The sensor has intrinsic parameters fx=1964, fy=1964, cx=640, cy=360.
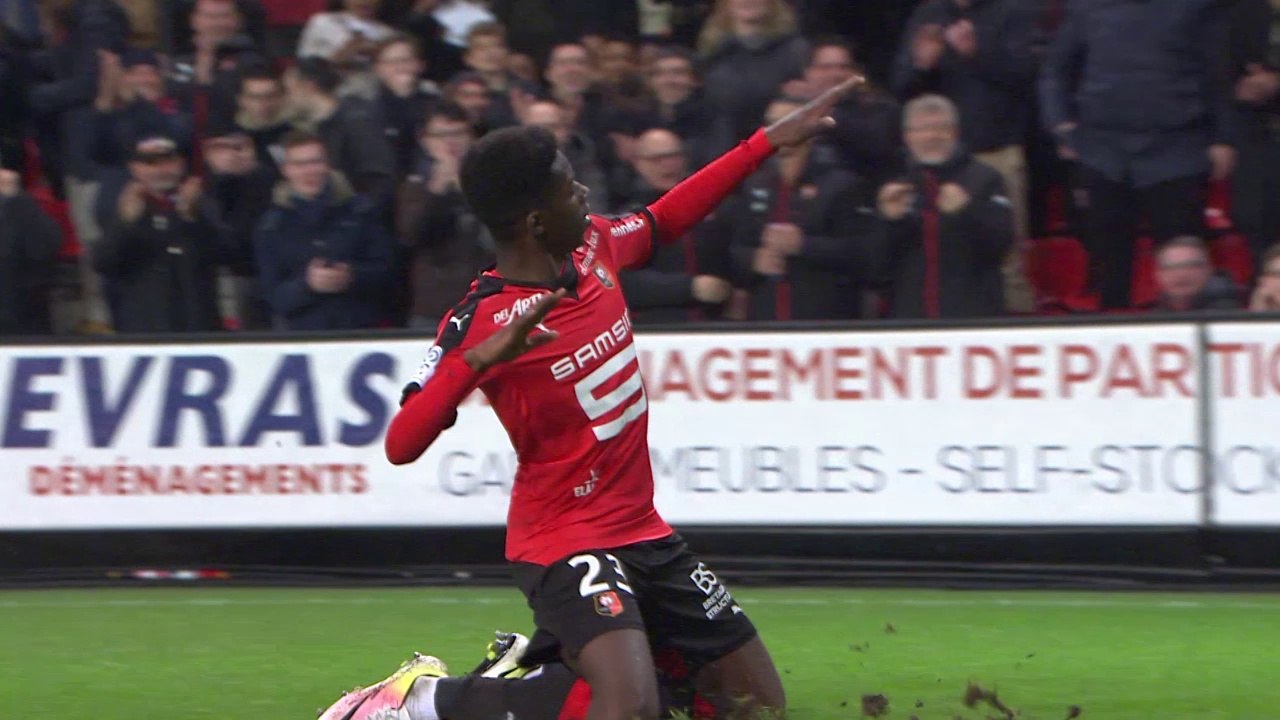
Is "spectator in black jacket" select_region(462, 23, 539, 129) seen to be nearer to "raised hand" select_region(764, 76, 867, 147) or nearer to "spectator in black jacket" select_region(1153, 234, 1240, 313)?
"spectator in black jacket" select_region(1153, 234, 1240, 313)

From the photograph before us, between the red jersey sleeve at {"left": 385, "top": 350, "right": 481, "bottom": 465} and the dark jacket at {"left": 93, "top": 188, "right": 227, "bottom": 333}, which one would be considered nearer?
the red jersey sleeve at {"left": 385, "top": 350, "right": 481, "bottom": 465}

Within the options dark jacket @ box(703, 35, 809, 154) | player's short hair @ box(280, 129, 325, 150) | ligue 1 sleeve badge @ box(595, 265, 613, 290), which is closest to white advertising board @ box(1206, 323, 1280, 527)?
dark jacket @ box(703, 35, 809, 154)

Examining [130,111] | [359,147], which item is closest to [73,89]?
[130,111]

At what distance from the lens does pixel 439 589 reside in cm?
956

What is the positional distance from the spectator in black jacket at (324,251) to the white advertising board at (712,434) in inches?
11.7

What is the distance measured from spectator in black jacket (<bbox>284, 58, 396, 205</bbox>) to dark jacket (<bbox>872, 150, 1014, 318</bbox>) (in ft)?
8.62

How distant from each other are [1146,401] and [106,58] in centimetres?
605

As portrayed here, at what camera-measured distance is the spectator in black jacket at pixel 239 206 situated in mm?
10273

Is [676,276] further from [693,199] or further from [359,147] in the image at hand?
[693,199]

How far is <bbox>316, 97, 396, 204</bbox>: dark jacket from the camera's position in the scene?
10336mm

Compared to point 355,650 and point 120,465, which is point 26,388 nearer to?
point 120,465

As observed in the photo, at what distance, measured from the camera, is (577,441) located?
5.50 m

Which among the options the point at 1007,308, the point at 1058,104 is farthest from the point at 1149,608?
the point at 1058,104

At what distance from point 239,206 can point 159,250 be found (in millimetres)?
583
